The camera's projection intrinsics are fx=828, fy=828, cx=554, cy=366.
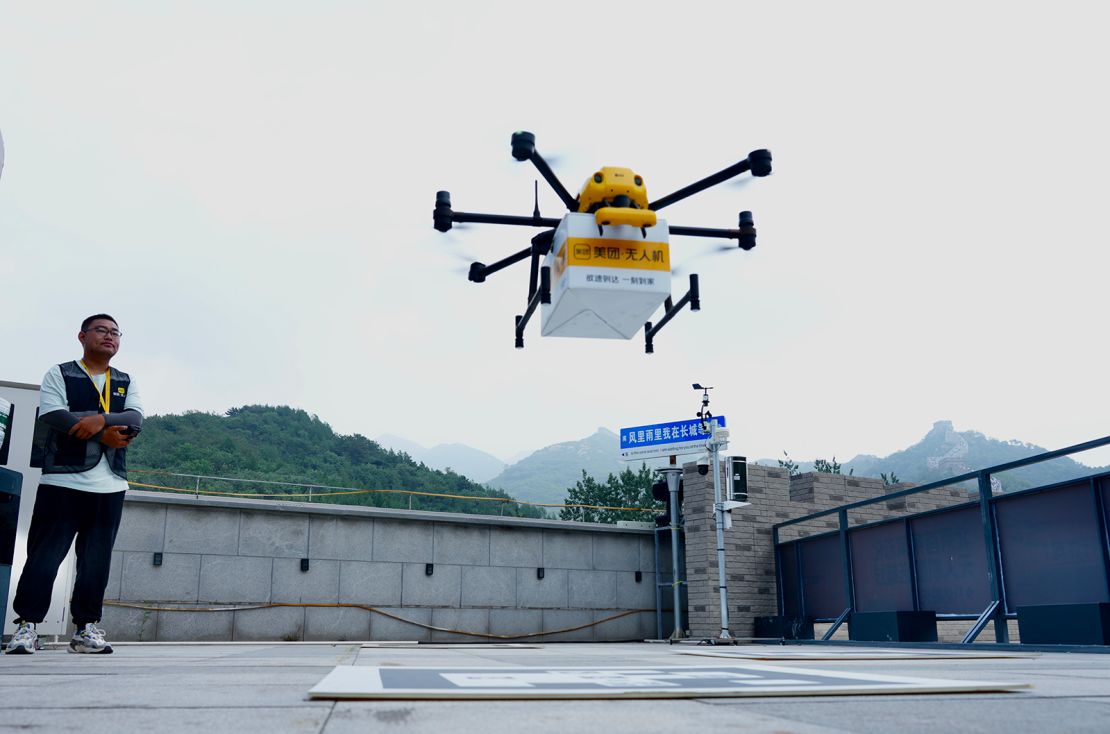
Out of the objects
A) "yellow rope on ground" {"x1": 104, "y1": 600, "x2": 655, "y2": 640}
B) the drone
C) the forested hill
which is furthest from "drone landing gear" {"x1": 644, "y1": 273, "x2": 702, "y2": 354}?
the forested hill

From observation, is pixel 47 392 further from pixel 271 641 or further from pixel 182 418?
pixel 182 418

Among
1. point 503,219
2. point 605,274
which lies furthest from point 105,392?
point 605,274

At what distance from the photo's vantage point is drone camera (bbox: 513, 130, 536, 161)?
5.59 meters

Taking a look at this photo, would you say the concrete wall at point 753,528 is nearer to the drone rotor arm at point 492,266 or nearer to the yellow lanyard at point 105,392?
the drone rotor arm at point 492,266

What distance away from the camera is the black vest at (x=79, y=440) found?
14.9 feet

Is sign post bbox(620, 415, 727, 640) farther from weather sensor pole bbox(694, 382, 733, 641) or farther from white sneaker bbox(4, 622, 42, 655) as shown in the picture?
white sneaker bbox(4, 622, 42, 655)

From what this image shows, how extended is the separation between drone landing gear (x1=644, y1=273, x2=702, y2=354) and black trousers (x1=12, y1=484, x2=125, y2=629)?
3.93 meters

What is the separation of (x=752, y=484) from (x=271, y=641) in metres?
8.05

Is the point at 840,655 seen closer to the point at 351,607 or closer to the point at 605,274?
the point at 605,274

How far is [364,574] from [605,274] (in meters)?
8.68

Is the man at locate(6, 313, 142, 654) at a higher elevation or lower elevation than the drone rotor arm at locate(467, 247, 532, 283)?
lower

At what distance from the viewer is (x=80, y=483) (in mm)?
4543

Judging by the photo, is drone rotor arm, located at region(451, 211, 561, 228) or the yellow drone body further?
drone rotor arm, located at region(451, 211, 561, 228)

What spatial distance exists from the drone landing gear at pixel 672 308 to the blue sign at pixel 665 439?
876cm
